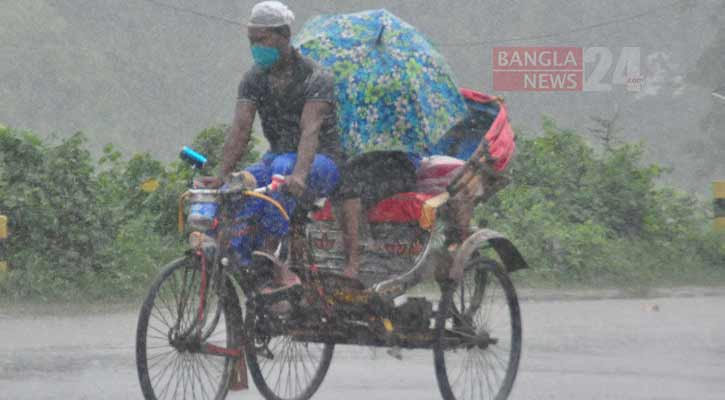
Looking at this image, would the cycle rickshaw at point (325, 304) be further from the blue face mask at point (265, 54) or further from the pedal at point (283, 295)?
the blue face mask at point (265, 54)

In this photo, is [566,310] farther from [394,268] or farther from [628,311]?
[394,268]

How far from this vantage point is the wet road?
7523 millimetres

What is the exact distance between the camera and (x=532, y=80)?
2544 inches

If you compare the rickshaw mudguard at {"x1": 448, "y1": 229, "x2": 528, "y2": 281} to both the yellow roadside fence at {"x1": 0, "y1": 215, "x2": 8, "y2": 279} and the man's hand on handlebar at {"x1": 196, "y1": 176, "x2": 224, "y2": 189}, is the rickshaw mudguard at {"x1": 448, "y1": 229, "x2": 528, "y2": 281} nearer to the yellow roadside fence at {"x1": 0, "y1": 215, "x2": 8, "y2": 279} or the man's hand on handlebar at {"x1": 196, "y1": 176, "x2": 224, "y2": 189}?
the man's hand on handlebar at {"x1": 196, "y1": 176, "x2": 224, "y2": 189}

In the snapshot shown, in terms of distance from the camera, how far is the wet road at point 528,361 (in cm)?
752

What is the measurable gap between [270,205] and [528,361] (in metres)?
3.02

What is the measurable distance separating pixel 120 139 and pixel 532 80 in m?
18.9

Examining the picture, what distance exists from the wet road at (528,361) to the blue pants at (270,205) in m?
1.27

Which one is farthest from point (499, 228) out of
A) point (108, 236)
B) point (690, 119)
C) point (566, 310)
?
point (690, 119)

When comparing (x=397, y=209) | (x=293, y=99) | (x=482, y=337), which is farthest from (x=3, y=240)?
(x=293, y=99)

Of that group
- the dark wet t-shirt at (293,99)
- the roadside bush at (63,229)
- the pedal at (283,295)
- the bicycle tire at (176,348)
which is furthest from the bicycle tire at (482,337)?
the roadside bush at (63,229)

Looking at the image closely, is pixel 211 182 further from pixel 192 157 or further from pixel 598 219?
pixel 598 219

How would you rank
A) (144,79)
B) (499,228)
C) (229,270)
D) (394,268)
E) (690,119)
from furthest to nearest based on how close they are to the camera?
(690,119) → (144,79) → (499,228) → (394,268) → (229,270)

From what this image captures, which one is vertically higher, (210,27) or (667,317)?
(210,27)
